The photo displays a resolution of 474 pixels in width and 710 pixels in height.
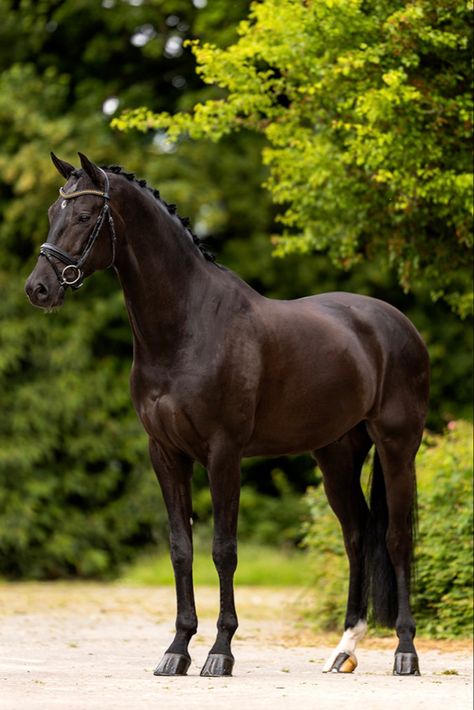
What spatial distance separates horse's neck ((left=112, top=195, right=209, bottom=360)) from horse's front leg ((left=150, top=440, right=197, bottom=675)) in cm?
56

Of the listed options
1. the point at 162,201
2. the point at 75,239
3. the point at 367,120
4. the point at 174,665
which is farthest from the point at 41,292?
the point at 367,120

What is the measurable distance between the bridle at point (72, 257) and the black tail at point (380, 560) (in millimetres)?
2363

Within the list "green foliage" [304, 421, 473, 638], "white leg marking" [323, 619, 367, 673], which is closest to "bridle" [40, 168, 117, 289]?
"white leg marking" [323, 619, 367, 673]

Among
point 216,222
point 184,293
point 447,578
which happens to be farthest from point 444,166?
point 216,222

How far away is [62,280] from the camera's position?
21.4 ft

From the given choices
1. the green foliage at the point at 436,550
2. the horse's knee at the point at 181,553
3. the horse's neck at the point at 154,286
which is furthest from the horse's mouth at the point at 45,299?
the green foliage at the point at 436,550

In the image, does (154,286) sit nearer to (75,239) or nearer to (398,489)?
(75,239)

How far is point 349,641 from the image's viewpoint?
7582mm

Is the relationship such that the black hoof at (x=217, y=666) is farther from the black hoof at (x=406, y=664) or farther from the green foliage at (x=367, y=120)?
the green foliage at (x=367, y=120)

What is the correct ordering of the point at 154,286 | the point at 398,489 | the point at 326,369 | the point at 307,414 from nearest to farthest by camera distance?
1. the point at 154,286
2. the point at 307,414
3. the point at 326,369
4. the point at 398,489

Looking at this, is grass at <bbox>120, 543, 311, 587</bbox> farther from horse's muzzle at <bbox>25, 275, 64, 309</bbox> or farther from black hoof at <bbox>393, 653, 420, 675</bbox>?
horse's muzzle at <bbox>25, 275, 64, 309</bbox>

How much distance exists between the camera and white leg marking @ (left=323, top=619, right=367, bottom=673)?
294 inches

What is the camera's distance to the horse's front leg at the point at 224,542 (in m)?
6.73

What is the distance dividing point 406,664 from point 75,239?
296 centimetres
